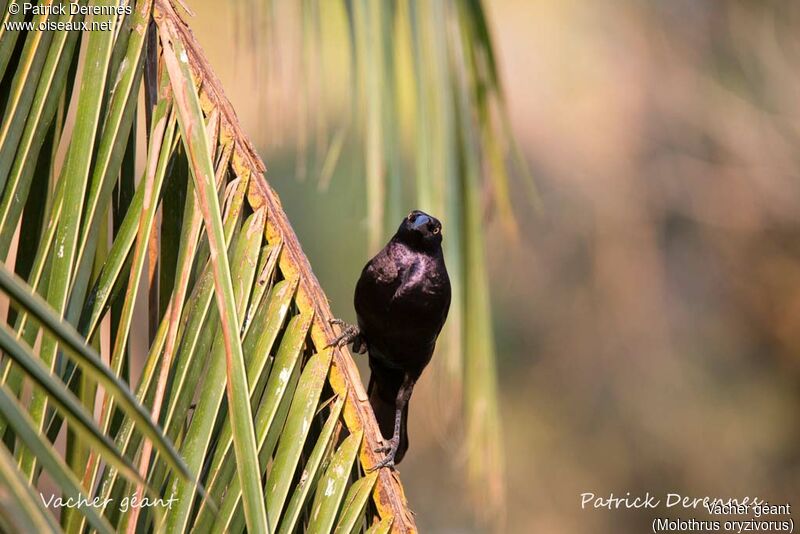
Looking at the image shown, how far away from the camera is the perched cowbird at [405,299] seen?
3232 millimetres

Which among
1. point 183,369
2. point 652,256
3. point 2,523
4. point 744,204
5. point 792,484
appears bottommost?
point 792,484

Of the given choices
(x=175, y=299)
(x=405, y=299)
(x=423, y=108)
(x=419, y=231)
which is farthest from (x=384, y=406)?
(x=175, y=299)

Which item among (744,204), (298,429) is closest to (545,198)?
(744,204)

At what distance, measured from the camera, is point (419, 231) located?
3.27 metres

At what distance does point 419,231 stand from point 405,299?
9.6 inches

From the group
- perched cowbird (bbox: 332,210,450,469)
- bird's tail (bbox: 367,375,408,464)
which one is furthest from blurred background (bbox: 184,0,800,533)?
perched cowbird (bbox: 332,210,450,469)

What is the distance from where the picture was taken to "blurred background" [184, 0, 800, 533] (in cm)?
895

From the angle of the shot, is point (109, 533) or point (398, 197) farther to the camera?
point (398, 197)

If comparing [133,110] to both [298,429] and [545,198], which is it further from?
[545,198]

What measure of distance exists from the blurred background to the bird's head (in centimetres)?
499

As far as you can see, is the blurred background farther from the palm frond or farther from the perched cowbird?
the palm frond

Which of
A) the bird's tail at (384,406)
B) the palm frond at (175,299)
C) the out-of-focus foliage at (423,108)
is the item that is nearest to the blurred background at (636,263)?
the bird's tail at (384,406)

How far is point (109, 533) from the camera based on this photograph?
766 mm

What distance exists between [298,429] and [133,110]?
58 centimetres
